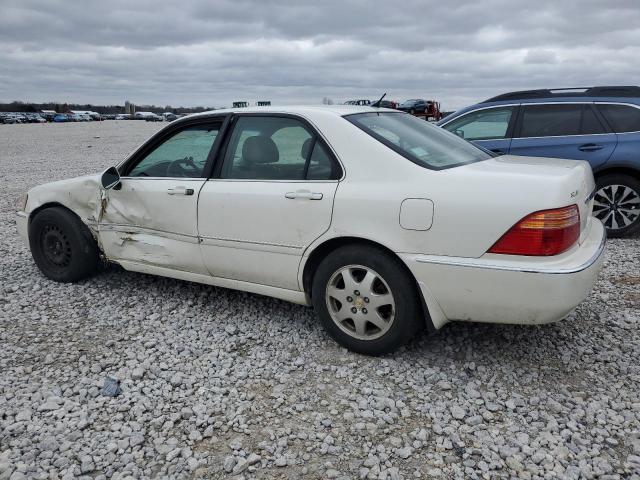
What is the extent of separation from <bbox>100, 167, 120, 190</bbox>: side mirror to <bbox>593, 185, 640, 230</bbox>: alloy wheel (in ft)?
17.2

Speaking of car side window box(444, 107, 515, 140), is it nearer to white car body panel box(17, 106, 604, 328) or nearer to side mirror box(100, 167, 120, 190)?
white car body panel box(17, 106, 604, 328)

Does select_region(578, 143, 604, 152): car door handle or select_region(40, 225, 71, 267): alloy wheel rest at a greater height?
select_region(578, 143, 604, 152): car door handle

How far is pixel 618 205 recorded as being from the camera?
642cm

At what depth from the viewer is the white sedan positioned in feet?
9.73

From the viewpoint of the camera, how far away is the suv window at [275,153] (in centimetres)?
360

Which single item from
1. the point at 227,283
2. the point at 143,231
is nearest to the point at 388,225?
the point at 227,283

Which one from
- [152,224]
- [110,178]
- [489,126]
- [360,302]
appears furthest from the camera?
[489,126]

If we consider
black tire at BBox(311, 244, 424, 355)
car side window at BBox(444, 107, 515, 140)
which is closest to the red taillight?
black tire at BBox(311, 244, 424, 355)

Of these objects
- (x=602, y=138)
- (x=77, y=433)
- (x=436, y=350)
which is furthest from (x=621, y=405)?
(x=602, y=138)

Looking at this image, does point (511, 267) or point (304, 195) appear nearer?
point (511, 267)

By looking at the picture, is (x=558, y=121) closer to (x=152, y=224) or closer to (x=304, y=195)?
(x=304, y=195)

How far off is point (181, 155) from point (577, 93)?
5.12 meters

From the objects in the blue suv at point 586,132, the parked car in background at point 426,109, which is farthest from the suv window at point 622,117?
the parked car in background at point 426,109

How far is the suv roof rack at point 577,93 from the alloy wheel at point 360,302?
477cm
